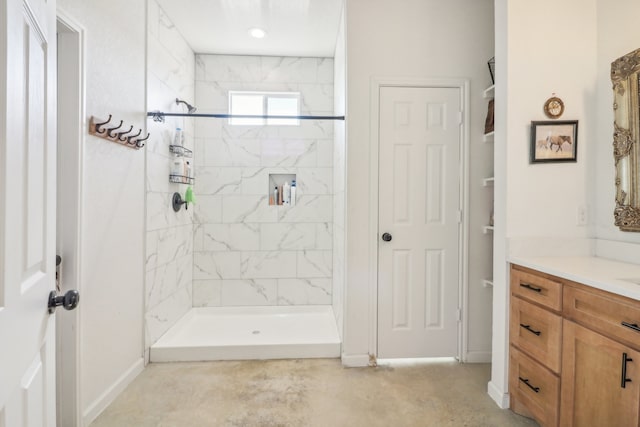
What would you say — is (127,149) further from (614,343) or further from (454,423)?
(614,343)

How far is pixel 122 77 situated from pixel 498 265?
2647mm

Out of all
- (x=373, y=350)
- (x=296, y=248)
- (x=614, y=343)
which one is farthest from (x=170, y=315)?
(x=614, y=343)

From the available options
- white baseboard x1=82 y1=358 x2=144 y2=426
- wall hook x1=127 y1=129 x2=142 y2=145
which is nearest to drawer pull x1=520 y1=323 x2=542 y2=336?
white baseboard x1=82 y1=358 x2=144 y2=426

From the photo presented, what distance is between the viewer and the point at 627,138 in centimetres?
171

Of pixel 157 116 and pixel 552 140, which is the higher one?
pixel 157 116

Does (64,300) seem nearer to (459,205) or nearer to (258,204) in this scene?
(459,205)

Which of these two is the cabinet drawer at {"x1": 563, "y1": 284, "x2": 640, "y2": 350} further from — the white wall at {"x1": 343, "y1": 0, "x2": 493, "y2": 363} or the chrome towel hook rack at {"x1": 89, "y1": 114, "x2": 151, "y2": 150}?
the chrome towel hook rack at {"x1": 89, "y1": 114, "x2": 151, "y2": 150}

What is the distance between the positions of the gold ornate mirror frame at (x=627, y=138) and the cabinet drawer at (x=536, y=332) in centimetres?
68

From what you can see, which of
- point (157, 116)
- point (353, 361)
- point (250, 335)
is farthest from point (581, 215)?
point (157, 116)

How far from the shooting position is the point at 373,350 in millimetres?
2479

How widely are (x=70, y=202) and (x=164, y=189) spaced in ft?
3.42

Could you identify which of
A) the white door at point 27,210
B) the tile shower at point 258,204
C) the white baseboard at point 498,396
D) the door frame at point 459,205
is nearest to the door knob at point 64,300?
the white door at point 27,210

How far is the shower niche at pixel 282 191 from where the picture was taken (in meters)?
3.52

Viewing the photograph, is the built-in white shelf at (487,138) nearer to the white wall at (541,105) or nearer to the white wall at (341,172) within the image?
the white wall at (541,105)
